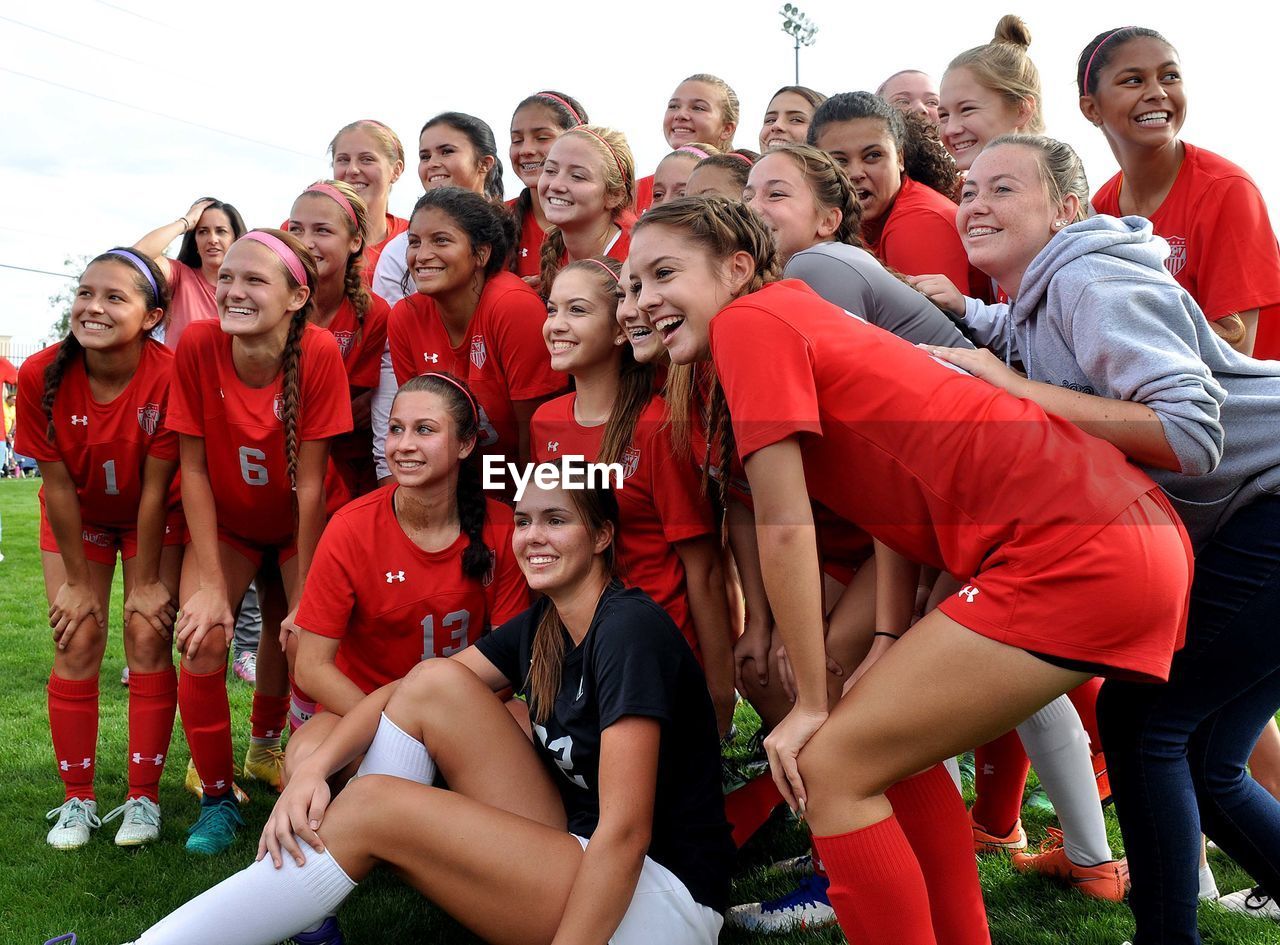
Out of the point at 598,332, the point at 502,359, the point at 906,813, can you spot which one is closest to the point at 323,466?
the point at 502,359

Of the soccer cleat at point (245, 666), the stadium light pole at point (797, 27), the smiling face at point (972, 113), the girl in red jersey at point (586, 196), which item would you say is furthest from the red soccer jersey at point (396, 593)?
the stadium light pole at point (797, 27)

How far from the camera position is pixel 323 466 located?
4.20 meters

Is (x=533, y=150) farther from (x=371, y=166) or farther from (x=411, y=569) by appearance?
(x=411, y=569)

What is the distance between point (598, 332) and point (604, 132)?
1.24m

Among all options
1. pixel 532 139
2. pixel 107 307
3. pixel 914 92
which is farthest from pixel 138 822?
pixel 914 92

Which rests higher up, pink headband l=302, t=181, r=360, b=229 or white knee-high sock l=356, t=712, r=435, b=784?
pink headband l=302, t=181, r=360, b=229

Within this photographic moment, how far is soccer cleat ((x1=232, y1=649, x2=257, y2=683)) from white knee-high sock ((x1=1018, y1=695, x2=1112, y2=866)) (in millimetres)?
4836

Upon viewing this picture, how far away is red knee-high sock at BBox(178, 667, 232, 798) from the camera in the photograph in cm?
416

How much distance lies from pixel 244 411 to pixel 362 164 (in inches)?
74.7

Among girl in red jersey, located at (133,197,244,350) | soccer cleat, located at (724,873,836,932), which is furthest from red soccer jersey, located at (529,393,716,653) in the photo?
girl in red jersey, located at (133,197,244,350)

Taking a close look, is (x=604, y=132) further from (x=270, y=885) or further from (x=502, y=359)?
(x=270, y=885)

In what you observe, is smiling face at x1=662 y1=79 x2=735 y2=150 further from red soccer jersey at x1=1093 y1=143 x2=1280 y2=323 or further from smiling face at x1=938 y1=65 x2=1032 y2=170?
red soccer jersey at x1=1093 y1=143 x2=1280 y2=323

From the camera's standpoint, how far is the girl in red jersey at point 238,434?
13.5 ft

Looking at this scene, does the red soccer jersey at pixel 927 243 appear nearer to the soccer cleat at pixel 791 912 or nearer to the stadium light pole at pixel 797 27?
the soccer cleat at pixel 791 912
